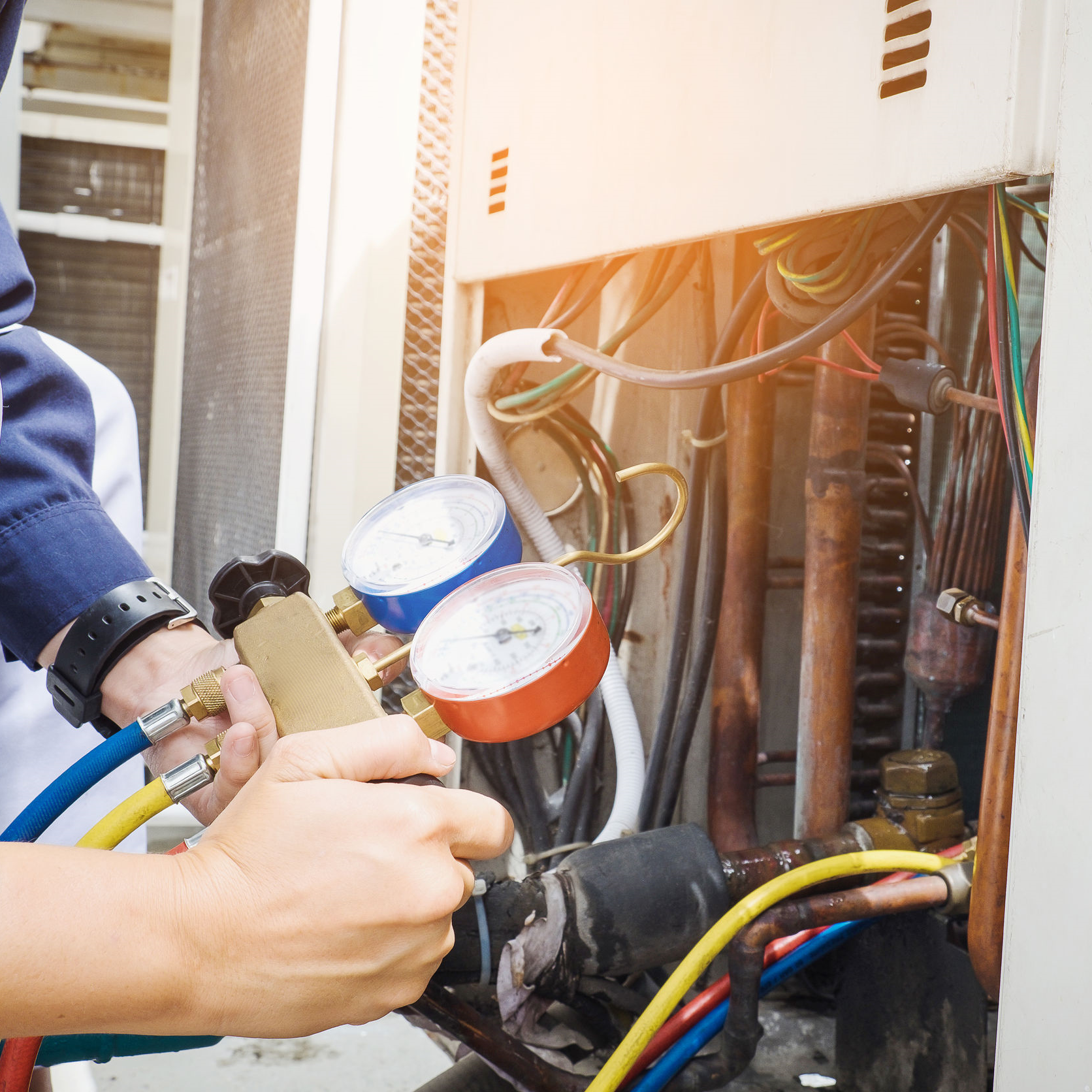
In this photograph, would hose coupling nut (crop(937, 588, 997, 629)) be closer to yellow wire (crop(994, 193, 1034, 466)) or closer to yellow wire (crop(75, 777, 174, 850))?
yellow wire (crop(994, 193, 1034, 466))

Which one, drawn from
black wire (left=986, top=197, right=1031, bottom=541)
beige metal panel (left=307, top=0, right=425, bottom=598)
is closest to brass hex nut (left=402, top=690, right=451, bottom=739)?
black wire (left=986, top=197, right=1031, bottom=541)

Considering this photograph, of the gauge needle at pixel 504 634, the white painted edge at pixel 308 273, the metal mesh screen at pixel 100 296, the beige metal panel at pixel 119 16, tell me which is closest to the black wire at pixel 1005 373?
the gauge needle at pixel 504 634

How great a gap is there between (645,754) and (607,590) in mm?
199

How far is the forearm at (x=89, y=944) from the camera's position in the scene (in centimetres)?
Result: 44

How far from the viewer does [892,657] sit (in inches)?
47.0

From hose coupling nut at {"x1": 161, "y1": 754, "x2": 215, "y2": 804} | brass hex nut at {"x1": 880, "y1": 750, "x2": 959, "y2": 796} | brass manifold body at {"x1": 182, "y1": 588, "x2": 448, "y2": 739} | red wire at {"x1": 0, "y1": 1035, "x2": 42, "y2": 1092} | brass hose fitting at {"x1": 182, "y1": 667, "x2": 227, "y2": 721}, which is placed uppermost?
brass manifold body at {"x1": 182, "y1": 588, "x2": 448, "y2": 739}

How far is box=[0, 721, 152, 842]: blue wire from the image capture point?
62 cm

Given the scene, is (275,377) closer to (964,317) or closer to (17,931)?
(964,317)

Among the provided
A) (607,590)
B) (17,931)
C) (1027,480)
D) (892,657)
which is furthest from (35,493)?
(892,657)

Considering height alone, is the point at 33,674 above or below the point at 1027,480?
below

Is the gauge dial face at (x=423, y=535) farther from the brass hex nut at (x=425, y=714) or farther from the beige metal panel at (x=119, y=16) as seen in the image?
the beige metal panel at (x=119, y=16)

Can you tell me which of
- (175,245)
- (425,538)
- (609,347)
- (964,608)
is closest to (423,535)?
(425,538)

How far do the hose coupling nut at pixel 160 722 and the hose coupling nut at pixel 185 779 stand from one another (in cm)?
4

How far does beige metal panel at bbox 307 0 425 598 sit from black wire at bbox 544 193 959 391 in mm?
399
